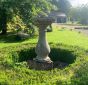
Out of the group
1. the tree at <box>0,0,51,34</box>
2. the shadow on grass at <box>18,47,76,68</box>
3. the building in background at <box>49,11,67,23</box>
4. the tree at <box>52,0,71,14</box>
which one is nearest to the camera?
the shadow on grass at <box>18,47,76,68</box>

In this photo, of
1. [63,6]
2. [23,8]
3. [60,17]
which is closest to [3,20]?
[23,8]

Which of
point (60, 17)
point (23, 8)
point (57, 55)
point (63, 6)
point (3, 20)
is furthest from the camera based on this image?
point (63, 6)

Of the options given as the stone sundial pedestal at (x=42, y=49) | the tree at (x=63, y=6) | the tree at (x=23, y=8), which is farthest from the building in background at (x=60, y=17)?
the stone sundial pedestal at (x=42, y=49)

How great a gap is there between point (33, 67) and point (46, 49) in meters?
1.07

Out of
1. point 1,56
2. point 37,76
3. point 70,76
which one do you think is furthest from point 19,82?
point 1,56

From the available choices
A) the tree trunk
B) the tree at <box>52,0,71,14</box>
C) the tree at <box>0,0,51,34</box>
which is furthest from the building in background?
the tree trunk

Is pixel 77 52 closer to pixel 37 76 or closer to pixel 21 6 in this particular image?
pixel 37 76

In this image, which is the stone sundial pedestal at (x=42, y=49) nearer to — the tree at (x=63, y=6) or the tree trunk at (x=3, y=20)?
the tree trunk at (x=3, y=20)

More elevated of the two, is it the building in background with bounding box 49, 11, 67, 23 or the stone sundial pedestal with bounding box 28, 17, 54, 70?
the stone sundial pedestal with bounding box 28, 17, 54, 70

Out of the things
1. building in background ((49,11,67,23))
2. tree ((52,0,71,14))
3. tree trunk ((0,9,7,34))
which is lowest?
building in background ((49,11,67,23))

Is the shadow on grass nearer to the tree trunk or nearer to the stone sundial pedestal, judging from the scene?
the stone sundial pedestal

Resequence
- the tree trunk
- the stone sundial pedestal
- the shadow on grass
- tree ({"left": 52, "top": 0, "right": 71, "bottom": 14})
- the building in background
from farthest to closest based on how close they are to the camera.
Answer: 1. tree ({"left": 52, "top": 0, "right": 71, "bottom": 14})
2. the building in background
3. the tree trunk
4. the shadow on grass
5. the stone sundial pedestal

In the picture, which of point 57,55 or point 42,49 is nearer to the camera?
point 42,49

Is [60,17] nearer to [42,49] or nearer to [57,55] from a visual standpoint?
[57,55]
